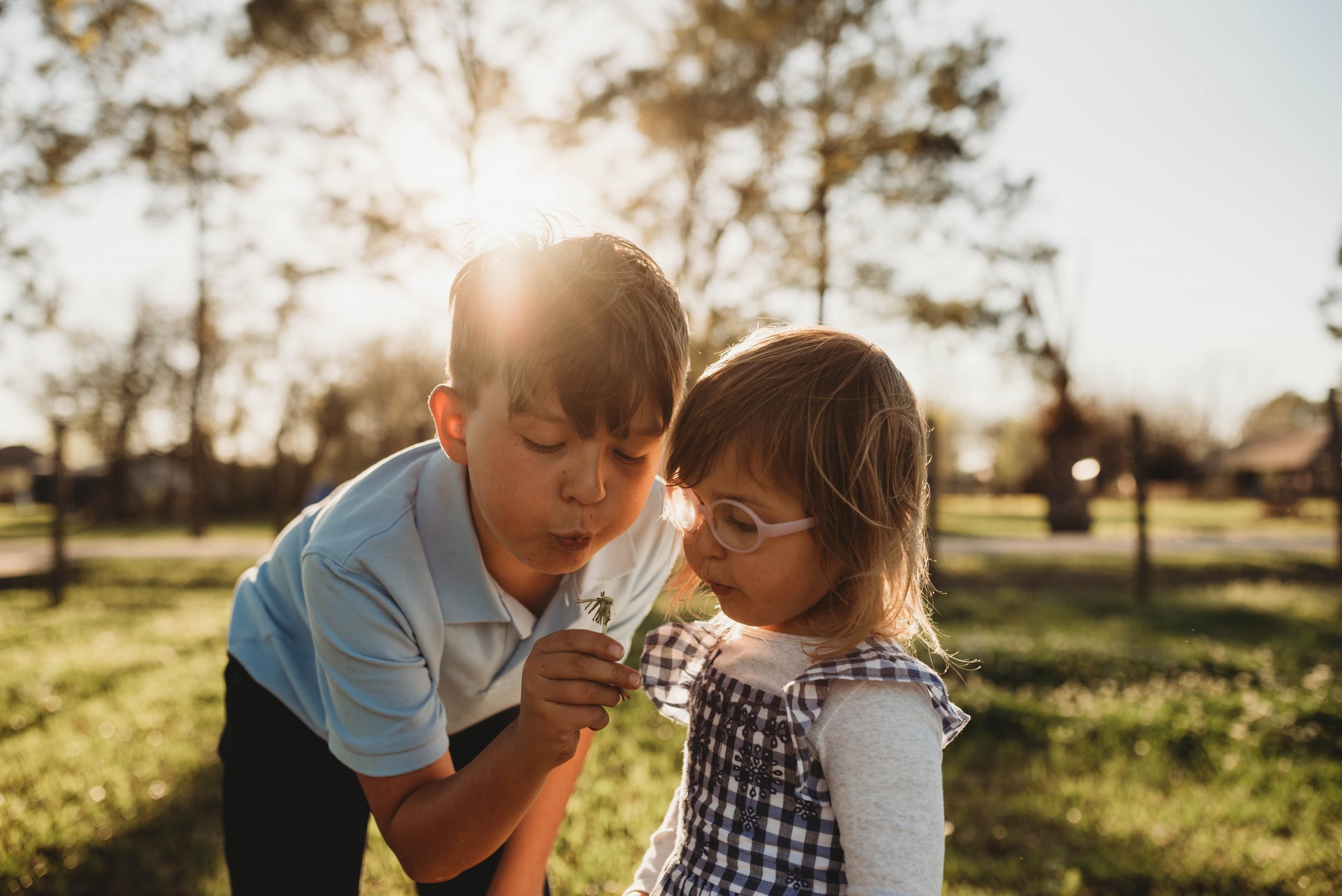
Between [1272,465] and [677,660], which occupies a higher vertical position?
[677,660]

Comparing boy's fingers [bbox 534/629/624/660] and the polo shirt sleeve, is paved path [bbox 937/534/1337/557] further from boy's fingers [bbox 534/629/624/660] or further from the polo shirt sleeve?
boy's fingers [bbox 534/629/624/660]

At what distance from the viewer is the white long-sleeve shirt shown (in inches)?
47.7

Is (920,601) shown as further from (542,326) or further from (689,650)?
(542,326)

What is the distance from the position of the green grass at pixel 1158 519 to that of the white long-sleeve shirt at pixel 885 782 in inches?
747

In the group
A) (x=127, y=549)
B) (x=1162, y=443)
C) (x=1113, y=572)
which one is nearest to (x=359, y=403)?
(x=127, y=549)

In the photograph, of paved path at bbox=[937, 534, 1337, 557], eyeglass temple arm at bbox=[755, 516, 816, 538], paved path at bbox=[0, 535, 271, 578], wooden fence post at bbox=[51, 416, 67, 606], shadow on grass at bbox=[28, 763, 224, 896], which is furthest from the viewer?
paved path at bbox=[937, 534, 1337, 557]

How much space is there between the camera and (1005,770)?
4.02 metres

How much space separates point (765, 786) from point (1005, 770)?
312cm

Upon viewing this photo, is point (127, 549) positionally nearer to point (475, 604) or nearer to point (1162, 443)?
point (475, 604)

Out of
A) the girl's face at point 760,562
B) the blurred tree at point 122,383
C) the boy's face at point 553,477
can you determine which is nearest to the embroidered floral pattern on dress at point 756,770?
the girl's face at point 760,562

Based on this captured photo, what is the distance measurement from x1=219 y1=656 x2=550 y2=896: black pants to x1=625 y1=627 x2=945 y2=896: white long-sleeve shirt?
89 centimetres

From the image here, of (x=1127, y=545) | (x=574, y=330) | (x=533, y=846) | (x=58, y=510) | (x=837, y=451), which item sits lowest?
(x=1127, y=545)

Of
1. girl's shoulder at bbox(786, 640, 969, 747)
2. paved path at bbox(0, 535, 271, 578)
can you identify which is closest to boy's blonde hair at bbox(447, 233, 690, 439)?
girl's shoulder at bbox(786, 640, 969, 747)

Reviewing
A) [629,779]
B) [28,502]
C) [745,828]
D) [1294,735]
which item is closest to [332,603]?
[745,828]
